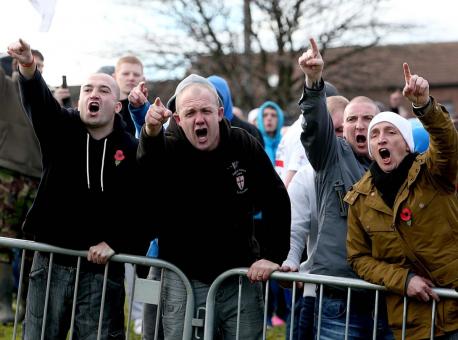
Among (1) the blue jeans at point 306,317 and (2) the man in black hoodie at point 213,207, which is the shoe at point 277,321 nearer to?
(1) the blue jeans at point 306,317

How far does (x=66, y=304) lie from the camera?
16.4ft

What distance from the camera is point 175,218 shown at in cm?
476

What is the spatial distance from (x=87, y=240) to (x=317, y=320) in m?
1.46

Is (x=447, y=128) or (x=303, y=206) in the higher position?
(x=447, y=128)

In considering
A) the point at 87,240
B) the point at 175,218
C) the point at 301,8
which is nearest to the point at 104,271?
the point at 87,240

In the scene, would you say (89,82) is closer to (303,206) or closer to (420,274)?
(303,206)

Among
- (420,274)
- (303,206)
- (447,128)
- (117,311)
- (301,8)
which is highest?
(301,8)

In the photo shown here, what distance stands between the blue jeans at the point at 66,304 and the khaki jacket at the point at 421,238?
156 centimetres

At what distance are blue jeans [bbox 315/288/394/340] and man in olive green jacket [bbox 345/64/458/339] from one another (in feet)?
0.90

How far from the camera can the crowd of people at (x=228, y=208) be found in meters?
4.39

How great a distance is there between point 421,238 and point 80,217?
79.0 inches

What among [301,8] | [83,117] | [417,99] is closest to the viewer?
[417,99]

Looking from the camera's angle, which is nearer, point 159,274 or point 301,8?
point 159,274

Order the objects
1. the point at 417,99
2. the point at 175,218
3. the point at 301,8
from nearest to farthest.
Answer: the point at 417,99
the point at 175,218
the point at 301,8
